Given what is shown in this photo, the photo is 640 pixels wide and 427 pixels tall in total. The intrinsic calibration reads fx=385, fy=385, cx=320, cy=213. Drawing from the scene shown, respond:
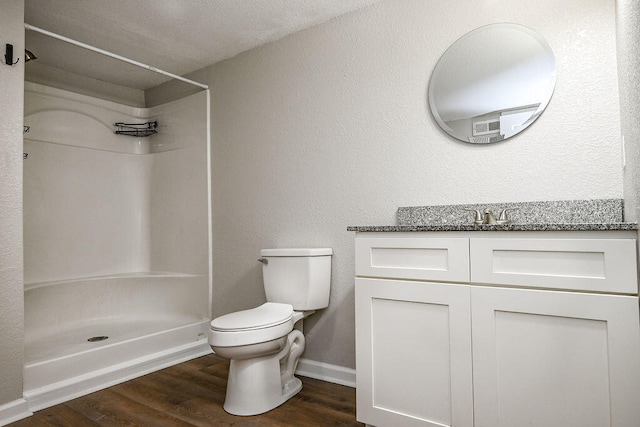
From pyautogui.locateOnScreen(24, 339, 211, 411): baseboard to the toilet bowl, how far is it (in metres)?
0.78

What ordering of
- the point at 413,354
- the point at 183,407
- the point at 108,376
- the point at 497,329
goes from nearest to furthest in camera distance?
the point at 497,329, the point at 413,354, the point at 183,407, the point at 108,376

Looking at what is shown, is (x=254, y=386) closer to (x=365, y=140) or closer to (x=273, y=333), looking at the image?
(x=273, y=333)

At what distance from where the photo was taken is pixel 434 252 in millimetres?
1496

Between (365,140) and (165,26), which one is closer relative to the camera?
(365,140)

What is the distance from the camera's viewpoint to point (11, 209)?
1890 mm

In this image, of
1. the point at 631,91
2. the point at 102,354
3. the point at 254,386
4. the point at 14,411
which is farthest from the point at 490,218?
the point at 14,411

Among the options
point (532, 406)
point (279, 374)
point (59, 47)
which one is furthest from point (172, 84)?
point (532, 406)

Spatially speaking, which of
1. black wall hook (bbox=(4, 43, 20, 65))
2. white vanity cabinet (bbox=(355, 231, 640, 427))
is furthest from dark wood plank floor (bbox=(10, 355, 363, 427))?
black wall hook (bbox=(4, 43, 20, 65))

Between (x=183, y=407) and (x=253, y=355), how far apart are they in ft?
1.60

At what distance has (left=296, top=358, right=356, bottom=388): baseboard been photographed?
2.24 meters

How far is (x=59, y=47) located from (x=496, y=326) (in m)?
3.22

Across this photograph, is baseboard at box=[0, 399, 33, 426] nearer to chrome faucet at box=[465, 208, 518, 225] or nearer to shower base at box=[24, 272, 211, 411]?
shower base at box=[24, 272, 211, 411]

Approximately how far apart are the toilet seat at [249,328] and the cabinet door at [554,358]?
3.07 feet

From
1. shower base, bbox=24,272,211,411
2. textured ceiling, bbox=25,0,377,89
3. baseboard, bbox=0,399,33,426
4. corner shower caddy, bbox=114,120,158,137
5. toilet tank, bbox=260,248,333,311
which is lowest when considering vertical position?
baseboard, bbox=0,399,33,426
